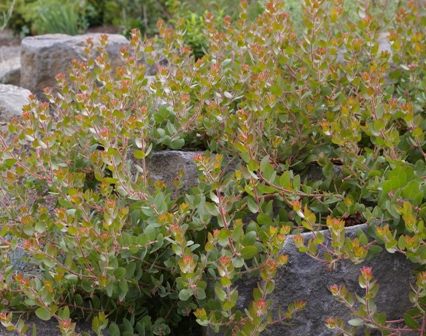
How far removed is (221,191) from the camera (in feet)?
6.95

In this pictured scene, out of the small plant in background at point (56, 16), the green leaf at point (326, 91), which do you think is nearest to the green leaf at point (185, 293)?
the green leaf at point (326, 91)

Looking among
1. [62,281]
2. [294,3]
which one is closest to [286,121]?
[62,281]

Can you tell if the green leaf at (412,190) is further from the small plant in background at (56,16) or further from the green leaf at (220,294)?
the small plant in background at (56,16)

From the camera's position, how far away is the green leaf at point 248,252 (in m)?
1.96

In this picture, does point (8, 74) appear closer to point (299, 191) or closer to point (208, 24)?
point (208, 24)

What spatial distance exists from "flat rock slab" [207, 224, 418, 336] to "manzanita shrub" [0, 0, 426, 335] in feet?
0.18

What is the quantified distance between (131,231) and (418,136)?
113 centimetres

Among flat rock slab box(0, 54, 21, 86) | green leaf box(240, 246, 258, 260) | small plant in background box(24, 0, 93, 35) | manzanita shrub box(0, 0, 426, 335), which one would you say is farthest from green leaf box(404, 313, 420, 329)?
small plant in background box(24, 0, 93, 35)

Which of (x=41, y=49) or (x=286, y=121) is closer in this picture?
(x=286, y=121)

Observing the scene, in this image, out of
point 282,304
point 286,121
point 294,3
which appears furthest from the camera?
point 294,3

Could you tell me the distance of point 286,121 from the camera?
2555 millimetres

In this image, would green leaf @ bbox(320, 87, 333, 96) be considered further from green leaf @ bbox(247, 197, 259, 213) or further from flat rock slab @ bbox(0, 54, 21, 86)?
flat rock slab @ bbox(0, 54, 21, 86)

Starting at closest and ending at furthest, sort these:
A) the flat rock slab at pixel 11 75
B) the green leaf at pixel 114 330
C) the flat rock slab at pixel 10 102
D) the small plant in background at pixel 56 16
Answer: the green leaf at pixel 114 330, the flat rock slab at pixel 10 102, the flat rock slab at pixel 11 75, the small plant in background at pixel 56 16

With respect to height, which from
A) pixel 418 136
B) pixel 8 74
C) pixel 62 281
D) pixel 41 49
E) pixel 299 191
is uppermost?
pixel 418 136
